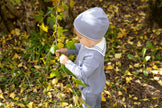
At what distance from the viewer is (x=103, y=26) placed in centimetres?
116

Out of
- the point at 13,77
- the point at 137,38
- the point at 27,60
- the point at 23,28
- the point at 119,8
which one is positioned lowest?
the point at 13,77

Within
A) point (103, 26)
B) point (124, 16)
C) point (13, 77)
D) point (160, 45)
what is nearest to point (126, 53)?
point (160, 45)

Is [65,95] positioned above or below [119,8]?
below

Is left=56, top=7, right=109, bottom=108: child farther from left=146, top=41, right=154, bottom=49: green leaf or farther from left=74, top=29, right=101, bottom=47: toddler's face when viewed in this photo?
left=146, top=41, right=154, bottom=49: green leaf

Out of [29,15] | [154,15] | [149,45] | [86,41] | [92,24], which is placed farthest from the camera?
[154,15]

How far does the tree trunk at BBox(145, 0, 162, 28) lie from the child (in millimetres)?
1879

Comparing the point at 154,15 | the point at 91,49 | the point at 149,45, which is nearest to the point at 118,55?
the point at 149,45

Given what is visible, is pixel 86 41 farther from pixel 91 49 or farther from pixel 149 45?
pixel 149 45

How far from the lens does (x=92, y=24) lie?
1123mm

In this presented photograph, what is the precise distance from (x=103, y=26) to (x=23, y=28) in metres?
2.14

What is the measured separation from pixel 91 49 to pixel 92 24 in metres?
0.27

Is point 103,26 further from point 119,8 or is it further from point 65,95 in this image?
point 119,8

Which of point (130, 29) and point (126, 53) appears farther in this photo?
point (130, 29)

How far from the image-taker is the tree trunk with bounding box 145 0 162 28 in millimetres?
2686
